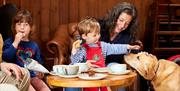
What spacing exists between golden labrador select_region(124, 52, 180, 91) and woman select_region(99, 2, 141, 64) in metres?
0.39

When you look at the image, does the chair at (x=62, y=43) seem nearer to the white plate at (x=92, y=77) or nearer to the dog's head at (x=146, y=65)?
the dog's head at (x=146, y=65)

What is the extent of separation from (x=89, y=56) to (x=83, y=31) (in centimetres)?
21

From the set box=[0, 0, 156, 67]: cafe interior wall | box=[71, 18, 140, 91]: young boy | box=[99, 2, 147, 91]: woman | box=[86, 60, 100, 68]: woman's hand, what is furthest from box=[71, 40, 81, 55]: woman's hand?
box=[0, 0, 156, 67]: cafe interior wall

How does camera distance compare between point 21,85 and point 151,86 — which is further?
point 151,86

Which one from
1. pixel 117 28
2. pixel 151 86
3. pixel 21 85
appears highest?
pixel 117 28

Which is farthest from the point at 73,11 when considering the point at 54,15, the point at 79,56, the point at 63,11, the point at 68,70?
the point at 68,70

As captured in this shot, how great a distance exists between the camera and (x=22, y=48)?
285cm

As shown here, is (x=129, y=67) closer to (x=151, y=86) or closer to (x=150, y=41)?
(x=151, y=86)

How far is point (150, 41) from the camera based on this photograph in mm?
4395

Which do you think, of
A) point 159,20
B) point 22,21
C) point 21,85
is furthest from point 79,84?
point 159,20

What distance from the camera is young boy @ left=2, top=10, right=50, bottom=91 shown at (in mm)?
2732

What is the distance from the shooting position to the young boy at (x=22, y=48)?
2.73m

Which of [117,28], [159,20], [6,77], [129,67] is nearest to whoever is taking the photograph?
[6,77]

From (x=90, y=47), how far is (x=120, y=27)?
1.53 ft
